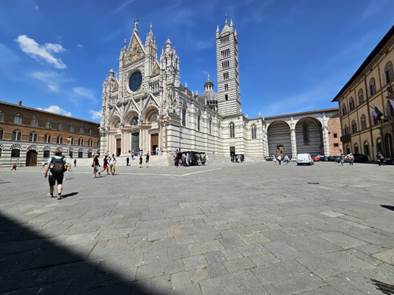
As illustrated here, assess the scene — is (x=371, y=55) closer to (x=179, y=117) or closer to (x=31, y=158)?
(x=179, y=117)

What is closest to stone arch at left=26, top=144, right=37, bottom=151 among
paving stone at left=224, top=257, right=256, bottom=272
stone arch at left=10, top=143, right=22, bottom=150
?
stone arch at left=10, top=143, right=22, bottom=150

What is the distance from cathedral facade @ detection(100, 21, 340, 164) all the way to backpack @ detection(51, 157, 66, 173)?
2230cm

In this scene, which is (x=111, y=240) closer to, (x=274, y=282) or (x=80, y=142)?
(x=274, y=282)

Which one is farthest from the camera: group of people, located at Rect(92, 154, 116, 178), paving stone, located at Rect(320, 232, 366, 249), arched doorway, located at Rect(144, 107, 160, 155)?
arched doorway, located at Rect(144, 107, 160, 155)

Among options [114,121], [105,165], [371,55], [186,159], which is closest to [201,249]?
[105,165]

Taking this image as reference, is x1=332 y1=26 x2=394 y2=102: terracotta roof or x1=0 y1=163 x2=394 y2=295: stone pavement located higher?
x1=332 y1=26 x2=394 y2=102: terracotta roof

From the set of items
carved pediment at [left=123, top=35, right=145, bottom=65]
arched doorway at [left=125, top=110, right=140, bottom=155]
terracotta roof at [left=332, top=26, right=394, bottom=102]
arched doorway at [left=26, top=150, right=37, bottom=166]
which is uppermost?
carved pediment at [left=123, top=35, right=145, bottom=65]

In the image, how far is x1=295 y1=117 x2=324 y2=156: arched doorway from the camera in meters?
52.7

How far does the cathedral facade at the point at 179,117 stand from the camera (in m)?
32.4

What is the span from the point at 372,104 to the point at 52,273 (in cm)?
3480

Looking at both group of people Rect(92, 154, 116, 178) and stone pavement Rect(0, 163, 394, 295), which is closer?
stone pavement Rect(0, 163, 394, 295)

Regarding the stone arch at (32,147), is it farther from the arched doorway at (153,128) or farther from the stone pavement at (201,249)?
the stone pavement at (201,249)

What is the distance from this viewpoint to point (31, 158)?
37719mm

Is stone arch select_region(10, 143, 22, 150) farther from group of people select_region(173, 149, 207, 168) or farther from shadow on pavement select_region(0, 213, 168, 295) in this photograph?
shadow on pavement select_region(0, 213, 168, 295)
